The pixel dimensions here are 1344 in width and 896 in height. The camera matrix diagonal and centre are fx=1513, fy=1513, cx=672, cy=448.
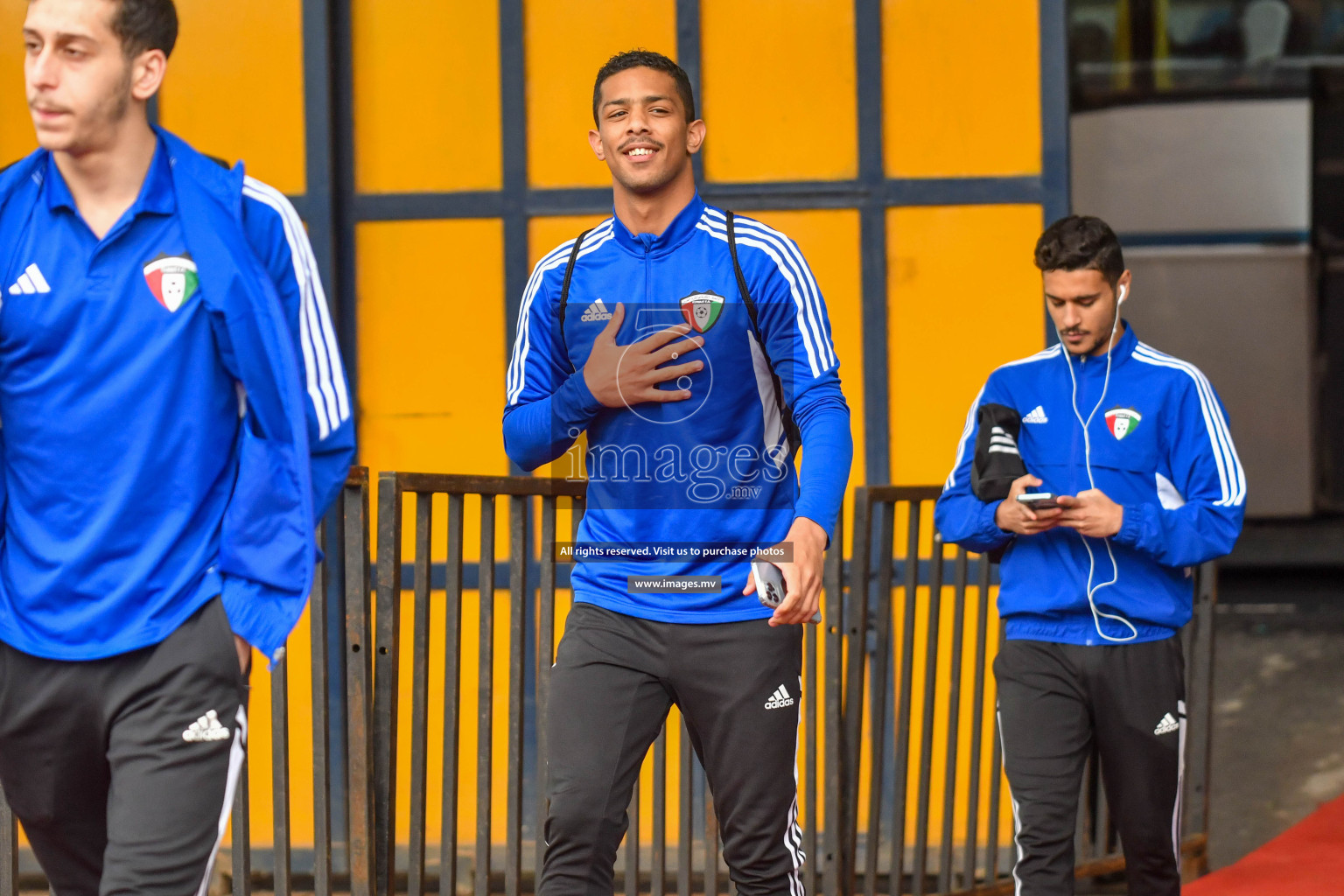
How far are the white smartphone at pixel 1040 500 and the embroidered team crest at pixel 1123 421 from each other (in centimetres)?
29

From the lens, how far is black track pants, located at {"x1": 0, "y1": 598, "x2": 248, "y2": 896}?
Answer: 2355 millimetres

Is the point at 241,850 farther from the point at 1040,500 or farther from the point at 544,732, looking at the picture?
the point at 1040,500

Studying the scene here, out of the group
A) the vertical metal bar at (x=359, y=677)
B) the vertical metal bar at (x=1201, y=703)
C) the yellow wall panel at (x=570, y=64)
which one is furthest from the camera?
the yellow wall panel at (x=570, y=64)

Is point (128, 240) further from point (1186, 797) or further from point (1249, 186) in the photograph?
point (1249, 186)

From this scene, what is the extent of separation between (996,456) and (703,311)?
4.02 feet

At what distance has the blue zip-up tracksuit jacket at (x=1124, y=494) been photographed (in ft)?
13.2

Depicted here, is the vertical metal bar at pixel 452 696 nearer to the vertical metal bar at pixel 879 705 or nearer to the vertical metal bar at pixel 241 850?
the vertical metal bar at pixel 241 850

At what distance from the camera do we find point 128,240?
2.45m

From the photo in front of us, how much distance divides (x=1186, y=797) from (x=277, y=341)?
4431 millimetres

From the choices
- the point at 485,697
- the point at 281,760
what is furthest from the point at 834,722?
the point at 281,760

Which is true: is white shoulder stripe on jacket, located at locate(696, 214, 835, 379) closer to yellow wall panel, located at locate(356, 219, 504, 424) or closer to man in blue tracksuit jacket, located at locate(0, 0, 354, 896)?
man in blue tracksuit jacket, located at locate(0, 0, 354, 896)

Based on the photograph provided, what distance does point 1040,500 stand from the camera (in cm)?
396

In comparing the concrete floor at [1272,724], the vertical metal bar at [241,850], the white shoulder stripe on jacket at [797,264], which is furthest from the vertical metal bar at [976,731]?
the vertical metal bar at [241,850]

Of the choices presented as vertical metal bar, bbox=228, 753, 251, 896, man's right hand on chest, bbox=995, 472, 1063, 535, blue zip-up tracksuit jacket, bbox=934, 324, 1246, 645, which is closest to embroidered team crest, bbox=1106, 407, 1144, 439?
blue zip-up tracksuit jacket, bbox=934, 324, 1246, 645
